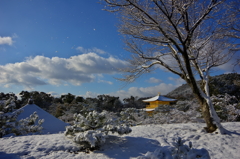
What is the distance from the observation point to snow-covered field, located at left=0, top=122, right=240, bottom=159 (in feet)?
13.0

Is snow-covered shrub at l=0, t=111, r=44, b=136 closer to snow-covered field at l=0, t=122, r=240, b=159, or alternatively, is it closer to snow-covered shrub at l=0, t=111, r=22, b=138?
snow-covered shrub at l=0, t=111, r=22, b=138

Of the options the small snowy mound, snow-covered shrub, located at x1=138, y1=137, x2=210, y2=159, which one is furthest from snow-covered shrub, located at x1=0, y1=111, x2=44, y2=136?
snow-covered shrub, located at x1=138, y1=137, x2=210, y2=159

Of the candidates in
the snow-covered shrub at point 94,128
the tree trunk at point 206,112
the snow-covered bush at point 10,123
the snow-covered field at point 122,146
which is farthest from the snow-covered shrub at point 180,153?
the snow-covered bush at point 10,123

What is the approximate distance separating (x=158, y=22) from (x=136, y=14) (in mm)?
742

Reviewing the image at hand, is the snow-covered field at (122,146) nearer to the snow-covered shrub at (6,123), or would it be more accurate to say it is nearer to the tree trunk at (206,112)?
the tree trunk at (206,112)

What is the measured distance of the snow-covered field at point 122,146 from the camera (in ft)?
13.0

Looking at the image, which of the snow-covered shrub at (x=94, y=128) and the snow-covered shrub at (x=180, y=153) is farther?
the snow-covered shrub at (x=94, y=128)

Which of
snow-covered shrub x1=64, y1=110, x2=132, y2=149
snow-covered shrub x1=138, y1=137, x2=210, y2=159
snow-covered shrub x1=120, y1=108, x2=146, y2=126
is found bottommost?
snow-covered shrub x1=138, y1=137, x2=210, y2=159

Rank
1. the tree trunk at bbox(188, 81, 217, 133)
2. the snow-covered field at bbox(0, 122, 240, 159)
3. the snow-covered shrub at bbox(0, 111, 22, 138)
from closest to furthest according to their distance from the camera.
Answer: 1. the snow-covered field at bbox(0, 122, 240, 159)
2. the tree trunk at bbox(188, 81, 217, 133)
3. the snow-covered shrub at bbox(0, 111, 22, 138)

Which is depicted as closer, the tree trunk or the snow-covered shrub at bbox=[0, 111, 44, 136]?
the tree trunk

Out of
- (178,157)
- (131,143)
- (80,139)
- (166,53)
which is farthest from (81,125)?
(166,53)

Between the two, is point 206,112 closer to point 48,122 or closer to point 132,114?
point 132,114

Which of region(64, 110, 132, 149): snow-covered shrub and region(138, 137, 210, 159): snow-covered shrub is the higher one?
region(64, 110, 132, 149): snow-covered shrub

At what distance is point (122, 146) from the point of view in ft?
15.1
